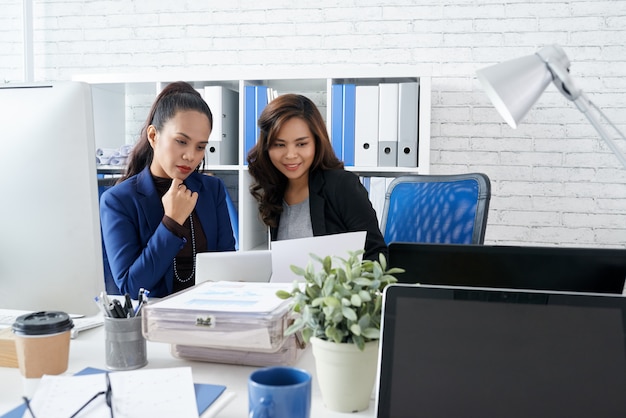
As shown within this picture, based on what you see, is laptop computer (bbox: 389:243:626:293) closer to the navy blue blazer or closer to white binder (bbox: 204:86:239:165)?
the navy blue blazer

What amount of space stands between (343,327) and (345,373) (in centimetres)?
6

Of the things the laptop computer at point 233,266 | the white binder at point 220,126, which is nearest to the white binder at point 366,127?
the white binder at point 220,126

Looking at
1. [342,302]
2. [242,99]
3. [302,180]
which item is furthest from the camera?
[242,99]

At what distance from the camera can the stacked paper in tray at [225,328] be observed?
796 millimetres

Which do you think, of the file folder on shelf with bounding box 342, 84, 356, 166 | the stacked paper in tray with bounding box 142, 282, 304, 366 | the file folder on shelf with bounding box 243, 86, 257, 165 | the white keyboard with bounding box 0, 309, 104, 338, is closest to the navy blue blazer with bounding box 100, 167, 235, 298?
the white keyboard with bounding box 0, 309, 104, 338

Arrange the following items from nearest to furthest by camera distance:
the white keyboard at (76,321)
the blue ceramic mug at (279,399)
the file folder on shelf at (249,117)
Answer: the blue ceramic mug at (279,399) → the white keyboard at (76,321) → the file folder on shelf at (249,117)

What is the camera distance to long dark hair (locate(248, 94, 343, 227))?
1902 mm

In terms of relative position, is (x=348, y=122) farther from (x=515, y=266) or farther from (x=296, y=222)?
(x=515, y=266)

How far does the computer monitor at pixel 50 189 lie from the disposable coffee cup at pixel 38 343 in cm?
13

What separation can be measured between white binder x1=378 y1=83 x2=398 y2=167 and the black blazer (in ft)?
1.60

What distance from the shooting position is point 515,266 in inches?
32.2

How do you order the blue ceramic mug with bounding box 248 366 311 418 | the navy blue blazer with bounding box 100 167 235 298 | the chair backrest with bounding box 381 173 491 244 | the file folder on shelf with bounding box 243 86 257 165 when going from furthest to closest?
the file folder on shelf with bounding box 243 86 257 165 < the chair backrest with bounding box 381 173 491 244 < the navy blue blazer with bounding box 100 167 235 298 < the blue ceramic mug with bounding box 248 366 311 418

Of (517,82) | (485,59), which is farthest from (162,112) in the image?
(485,59)

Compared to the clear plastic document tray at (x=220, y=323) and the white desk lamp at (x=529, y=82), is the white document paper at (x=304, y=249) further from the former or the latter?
the white desk lamp at (x=529, y=82)
